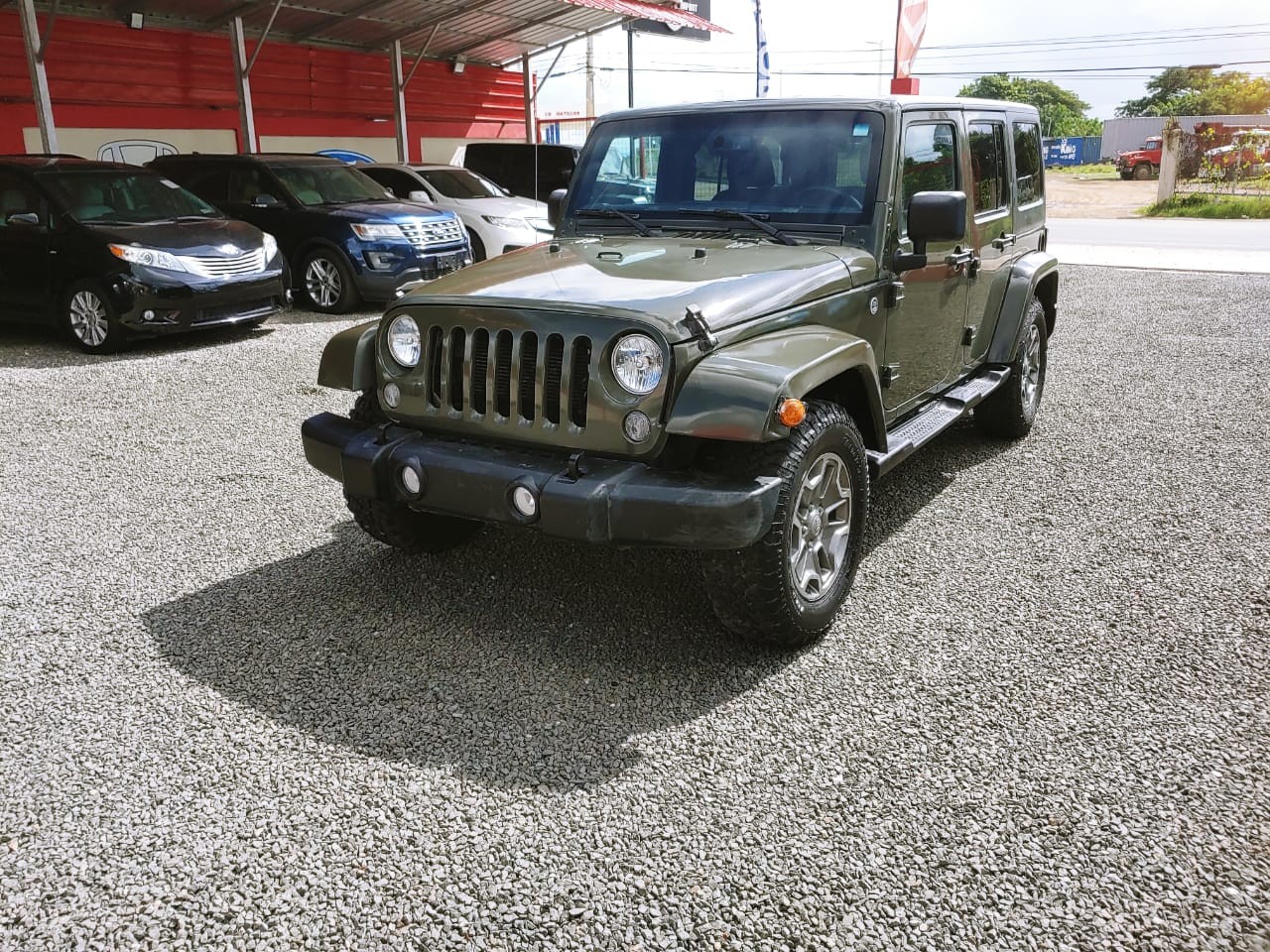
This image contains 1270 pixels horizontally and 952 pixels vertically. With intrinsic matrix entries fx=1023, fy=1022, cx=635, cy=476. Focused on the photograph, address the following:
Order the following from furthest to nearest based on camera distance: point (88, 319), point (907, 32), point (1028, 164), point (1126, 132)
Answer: point (1126, 132)
point (907, 32)
point (88, 319)
point (1028, 164)

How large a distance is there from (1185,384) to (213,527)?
22.7ft

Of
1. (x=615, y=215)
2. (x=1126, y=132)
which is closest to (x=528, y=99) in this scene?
(x=615, y=215)

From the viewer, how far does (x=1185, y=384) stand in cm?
779

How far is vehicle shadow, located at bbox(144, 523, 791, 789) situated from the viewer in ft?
10.3

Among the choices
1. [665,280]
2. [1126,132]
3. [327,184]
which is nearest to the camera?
[665,280]

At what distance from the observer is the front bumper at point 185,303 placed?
8.70m

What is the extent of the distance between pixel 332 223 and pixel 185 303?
7.97 ft

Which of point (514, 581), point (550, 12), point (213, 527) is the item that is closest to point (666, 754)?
point (514, 581)

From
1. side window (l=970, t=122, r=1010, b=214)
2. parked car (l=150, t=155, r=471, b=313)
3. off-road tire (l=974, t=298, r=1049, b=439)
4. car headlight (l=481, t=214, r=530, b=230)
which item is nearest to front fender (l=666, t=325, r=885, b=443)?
side window (l=970, t=122, r=1010, b=214)

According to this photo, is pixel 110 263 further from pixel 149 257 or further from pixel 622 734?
pixel 622 734

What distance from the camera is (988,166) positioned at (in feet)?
17.9

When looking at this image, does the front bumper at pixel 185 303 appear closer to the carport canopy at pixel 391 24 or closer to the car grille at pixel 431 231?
the car grille at pixel 431 231

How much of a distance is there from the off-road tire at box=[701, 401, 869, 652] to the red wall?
14.8 metres

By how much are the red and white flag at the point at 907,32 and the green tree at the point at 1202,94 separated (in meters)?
50.9
